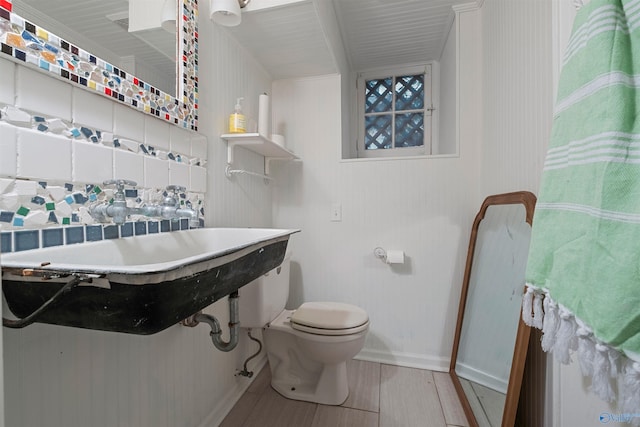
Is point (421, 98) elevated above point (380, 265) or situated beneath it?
elevated above

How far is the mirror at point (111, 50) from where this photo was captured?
58 cm

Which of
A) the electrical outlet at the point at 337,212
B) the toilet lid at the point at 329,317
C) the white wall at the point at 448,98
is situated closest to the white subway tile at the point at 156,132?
the toilet lid at the point at 329,317

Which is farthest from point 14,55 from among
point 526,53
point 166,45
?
point 526,53

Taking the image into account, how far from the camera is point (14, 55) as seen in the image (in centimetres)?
54

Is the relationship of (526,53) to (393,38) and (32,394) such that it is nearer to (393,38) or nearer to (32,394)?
(393,38)

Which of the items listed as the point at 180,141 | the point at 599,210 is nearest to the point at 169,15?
the point at 180,141

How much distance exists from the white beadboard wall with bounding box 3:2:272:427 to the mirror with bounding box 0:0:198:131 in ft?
0.47

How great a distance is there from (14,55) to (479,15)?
2.15 m

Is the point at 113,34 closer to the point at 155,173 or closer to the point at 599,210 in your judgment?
the point at 155,173

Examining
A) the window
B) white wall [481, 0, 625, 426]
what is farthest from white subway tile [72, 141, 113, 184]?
the window

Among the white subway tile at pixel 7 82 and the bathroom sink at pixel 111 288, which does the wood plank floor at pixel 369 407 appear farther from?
the white subway tile at pixel 7 82

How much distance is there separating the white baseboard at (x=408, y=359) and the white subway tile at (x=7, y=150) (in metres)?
1.89

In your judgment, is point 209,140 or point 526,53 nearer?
point 526,53

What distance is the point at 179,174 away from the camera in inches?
40.5
